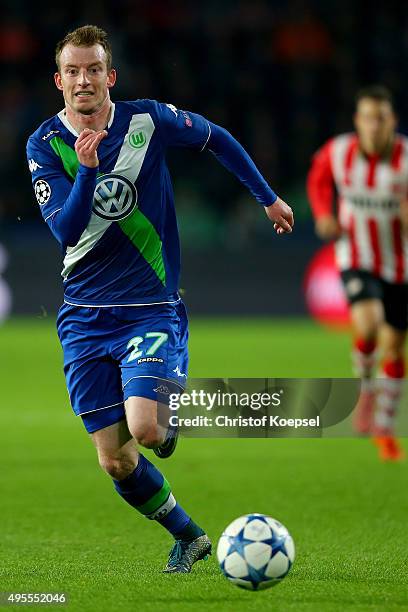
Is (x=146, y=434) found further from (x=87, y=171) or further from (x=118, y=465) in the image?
(x=87, y=171)

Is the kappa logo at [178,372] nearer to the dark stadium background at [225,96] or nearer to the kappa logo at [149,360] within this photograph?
the kappa logo at [149,360]

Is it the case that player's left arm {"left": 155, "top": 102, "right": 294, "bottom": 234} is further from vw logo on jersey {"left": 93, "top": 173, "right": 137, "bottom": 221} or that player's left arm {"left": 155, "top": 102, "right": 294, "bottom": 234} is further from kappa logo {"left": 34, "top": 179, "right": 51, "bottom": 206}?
kappa logo {"left": 34, "top": 179, "right": 51, "bottom": 206}

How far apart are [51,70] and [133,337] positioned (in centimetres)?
1441

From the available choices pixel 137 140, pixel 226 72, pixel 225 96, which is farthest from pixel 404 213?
pixel 226 72

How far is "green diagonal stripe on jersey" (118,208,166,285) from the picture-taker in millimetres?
4922

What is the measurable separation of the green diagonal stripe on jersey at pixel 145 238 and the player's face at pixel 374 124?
12.4ft

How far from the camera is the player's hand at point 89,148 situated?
4.45 metres

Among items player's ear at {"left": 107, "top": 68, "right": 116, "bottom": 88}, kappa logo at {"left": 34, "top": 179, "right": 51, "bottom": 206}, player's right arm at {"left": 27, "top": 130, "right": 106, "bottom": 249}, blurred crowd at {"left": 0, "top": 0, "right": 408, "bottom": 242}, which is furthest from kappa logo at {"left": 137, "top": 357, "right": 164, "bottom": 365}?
blurred crowd at {"left": 0, "top": 0, "right": 408, "bottom": 242}

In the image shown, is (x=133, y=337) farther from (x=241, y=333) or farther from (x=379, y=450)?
(x=241, y=333)

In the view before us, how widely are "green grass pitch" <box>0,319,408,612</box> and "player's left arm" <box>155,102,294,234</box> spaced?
55.3 inches

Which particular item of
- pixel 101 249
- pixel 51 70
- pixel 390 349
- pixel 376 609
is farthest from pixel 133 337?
pixel 51 70

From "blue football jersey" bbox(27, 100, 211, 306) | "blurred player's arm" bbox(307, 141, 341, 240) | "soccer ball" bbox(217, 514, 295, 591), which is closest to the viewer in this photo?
"soccer ball" bbox(217, 514, 295, 591)

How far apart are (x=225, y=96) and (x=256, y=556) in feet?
47.5

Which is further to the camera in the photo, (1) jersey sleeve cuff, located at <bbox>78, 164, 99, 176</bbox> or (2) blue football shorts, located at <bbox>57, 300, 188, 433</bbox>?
(2) blue football shorts, located at <bbox>57, 300, 188, 433</bbox>
